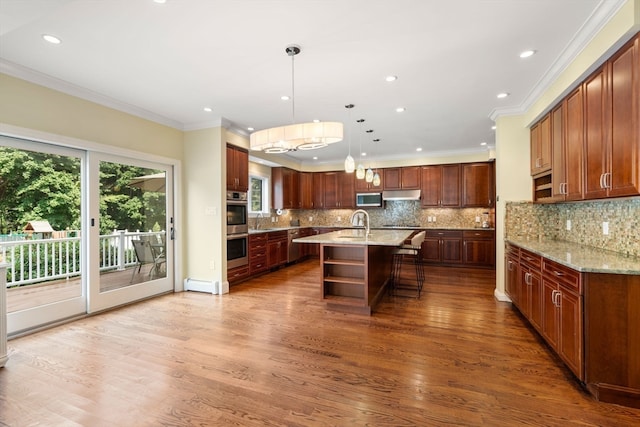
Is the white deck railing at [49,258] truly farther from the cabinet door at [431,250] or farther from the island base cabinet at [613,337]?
the cabinet door at [431,250]

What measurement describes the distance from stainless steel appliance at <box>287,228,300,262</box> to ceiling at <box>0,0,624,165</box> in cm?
336

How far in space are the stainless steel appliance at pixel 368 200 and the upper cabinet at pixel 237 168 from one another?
344 cm

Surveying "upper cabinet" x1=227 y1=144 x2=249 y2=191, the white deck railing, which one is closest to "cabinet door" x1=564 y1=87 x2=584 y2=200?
"upper cabinet" x1=227 y1=144 x2=249 y2=191

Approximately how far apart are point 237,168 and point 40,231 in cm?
266

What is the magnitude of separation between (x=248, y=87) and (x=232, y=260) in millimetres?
2849

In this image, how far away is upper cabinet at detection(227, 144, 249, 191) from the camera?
192 inches

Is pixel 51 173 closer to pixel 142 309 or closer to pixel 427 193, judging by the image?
pixel 142 309

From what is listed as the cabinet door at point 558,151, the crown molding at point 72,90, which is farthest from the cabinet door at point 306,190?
the cabinet door at point 558,151

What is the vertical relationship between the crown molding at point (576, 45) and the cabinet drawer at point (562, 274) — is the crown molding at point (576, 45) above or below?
above

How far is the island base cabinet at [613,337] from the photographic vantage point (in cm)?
189

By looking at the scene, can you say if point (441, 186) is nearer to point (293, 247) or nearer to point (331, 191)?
point (331, 191)

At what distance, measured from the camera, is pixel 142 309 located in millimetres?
3852

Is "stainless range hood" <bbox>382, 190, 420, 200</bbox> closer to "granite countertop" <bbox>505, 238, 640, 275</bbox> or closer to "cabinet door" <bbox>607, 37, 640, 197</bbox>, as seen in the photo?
"granite countertop" <bbox>505, 238, 640, 275</bbox>

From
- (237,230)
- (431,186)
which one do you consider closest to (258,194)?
(237,230)
